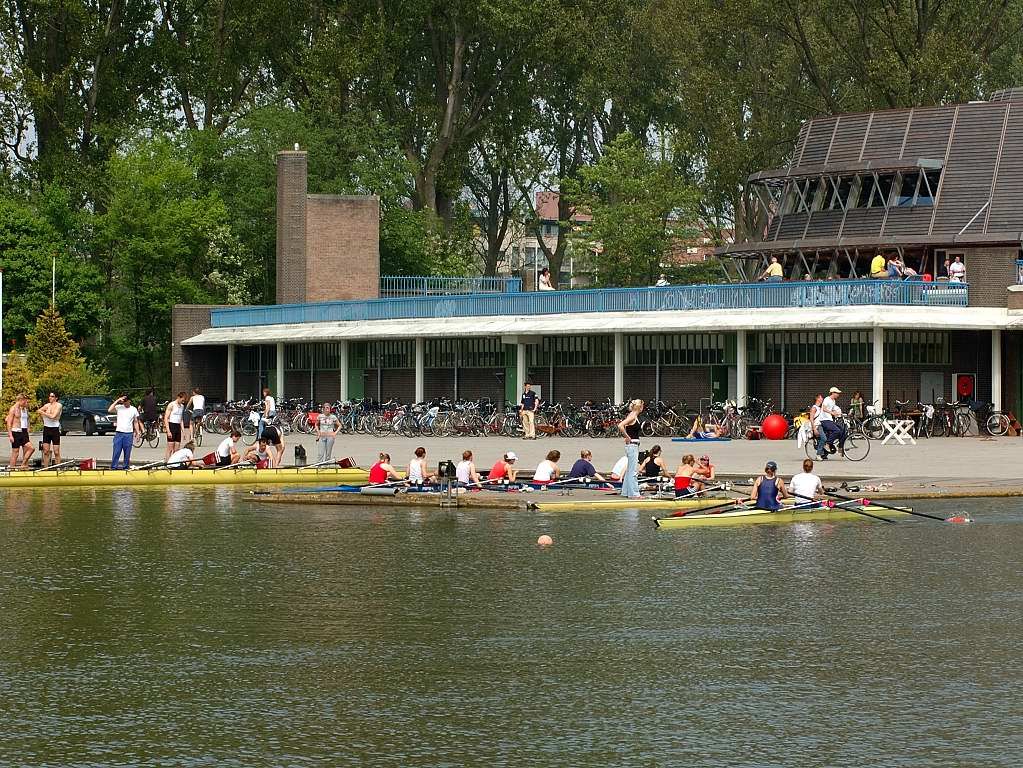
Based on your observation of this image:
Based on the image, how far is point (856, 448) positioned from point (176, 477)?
1690cm

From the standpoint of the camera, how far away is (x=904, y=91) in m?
72.9

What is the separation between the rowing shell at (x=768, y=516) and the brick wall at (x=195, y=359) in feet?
161

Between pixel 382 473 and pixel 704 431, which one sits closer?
pixel 382 473

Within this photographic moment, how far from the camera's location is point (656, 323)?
187 feet

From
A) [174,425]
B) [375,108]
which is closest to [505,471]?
[174,425]

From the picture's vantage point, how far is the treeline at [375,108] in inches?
3135

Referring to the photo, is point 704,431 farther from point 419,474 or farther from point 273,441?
point 419,474

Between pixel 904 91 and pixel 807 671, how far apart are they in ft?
203

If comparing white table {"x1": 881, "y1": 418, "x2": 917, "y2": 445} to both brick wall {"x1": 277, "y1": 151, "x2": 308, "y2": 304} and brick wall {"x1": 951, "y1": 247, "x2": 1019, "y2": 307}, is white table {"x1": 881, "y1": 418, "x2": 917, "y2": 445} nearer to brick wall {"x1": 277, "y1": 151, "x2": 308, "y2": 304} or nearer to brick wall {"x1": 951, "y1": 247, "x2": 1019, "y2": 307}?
brick wall {"x1": 951, "y1": 247, "x2": 1019, "y2": 307}

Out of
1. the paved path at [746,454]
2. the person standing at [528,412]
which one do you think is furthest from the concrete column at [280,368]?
the person standing at [528,412]

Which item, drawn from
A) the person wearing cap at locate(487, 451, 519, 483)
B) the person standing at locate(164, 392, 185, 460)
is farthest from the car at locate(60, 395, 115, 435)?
the person wearing cap at locate(487, 451, 519, 483)

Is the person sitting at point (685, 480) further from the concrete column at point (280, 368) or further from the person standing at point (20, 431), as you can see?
the concrete column at point (280, 368)

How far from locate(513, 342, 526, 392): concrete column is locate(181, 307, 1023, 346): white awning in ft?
2.60

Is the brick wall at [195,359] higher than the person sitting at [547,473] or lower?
higher
